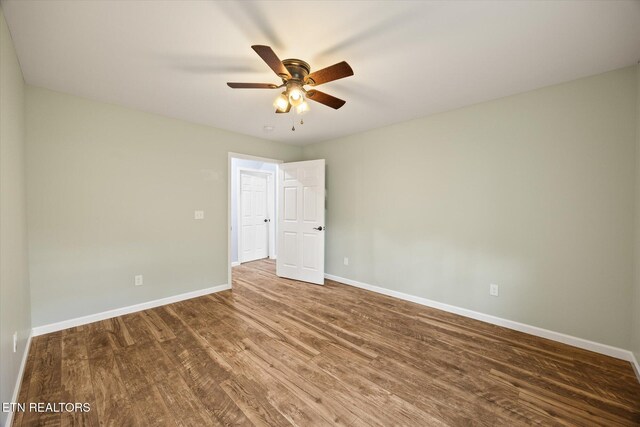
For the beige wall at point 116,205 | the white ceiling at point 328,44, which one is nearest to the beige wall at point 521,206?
the white ceiling at point 328,44

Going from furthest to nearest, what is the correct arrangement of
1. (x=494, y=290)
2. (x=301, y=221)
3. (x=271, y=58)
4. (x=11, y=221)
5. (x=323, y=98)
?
(x=301, y=221), (x=494, y=290), (x=323, y=98), (x=11, y=221), (x=271, y=58)

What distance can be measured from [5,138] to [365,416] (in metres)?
2.84

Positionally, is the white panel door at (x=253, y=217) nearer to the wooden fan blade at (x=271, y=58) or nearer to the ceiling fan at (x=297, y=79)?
the ceiling fan at (x=297, y=79)

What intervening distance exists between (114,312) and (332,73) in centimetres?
343

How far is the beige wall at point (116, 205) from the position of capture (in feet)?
8.07

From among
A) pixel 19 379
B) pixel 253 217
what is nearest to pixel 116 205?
pixel 19 379

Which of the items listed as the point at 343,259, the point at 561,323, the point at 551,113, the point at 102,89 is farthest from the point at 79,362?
the point at 551,113

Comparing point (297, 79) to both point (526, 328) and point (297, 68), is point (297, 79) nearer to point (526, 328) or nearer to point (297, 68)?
point (297, 68)

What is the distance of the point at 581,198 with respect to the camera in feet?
7.43

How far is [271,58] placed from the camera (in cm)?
154

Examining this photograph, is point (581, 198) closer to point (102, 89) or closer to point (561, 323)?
point (561, 323)

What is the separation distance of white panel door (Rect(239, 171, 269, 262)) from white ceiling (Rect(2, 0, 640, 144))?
10.2 feet

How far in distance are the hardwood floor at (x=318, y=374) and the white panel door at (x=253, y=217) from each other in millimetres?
2824

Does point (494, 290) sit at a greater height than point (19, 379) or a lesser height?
greater
